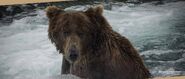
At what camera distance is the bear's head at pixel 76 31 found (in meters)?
3.31

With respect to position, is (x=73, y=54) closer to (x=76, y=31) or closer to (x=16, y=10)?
(x=76, y=31)

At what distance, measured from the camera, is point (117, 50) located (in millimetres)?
3467

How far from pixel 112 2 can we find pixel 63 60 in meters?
0.63

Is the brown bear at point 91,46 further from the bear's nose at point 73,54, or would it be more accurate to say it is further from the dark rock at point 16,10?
the dark rock at point 16,10

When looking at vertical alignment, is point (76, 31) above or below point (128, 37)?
above

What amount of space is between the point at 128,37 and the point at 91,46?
0.39 m

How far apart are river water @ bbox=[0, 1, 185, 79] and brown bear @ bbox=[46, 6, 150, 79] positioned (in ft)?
0.38

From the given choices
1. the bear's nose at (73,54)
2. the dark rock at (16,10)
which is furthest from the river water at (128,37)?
the bear's nose at (73,54)

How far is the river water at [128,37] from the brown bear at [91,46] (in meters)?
0.12

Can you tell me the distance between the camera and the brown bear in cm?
332

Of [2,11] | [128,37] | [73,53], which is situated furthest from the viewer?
[128,37]

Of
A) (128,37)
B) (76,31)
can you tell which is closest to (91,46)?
(76,31)

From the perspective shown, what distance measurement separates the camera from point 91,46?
134 inches

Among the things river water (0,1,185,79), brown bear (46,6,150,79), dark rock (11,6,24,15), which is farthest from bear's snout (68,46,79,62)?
dark rock (11,6,24,15)
